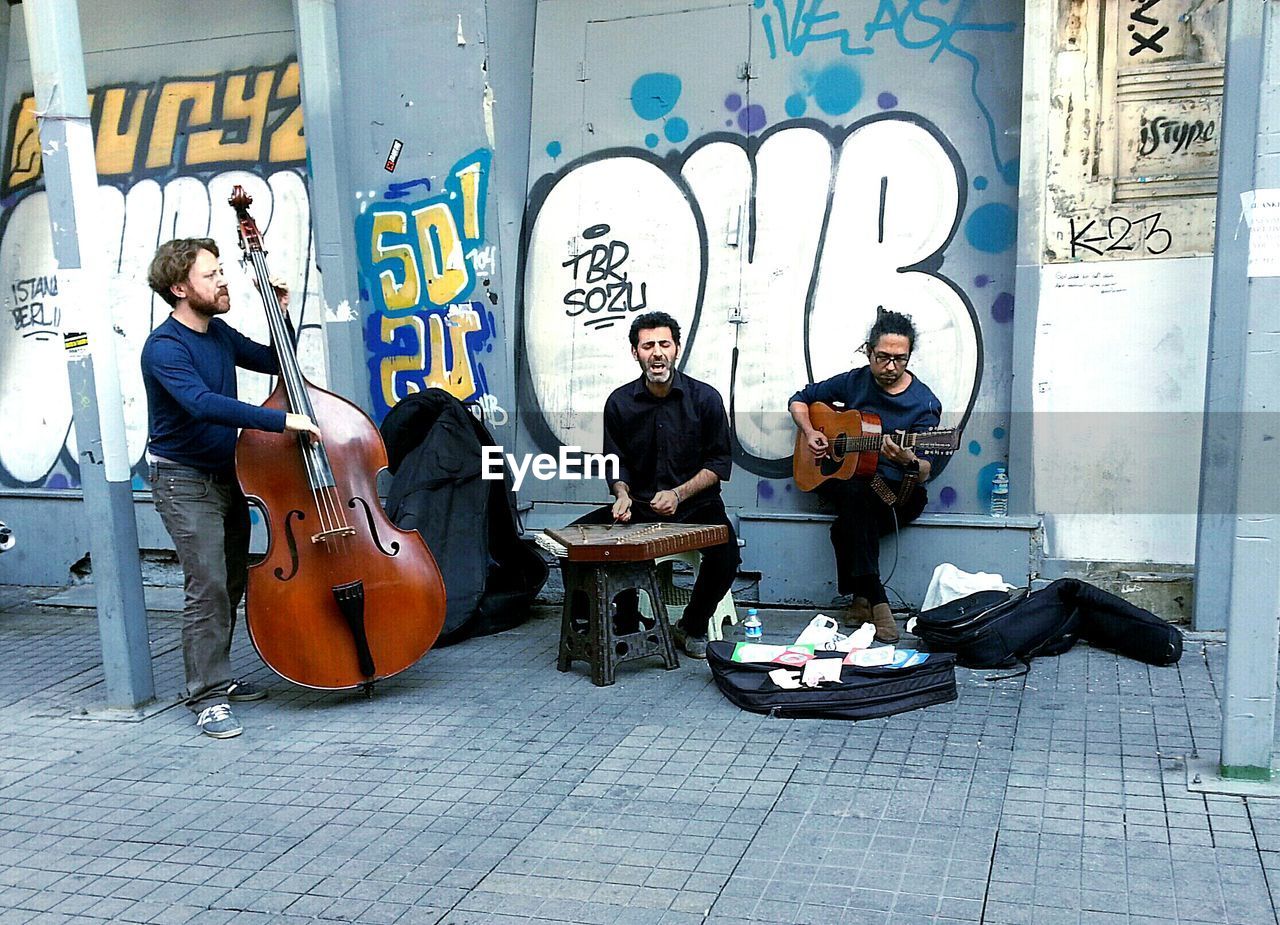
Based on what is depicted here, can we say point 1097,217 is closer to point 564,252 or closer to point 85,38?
point 564,252

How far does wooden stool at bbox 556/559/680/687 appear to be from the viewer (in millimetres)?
4508

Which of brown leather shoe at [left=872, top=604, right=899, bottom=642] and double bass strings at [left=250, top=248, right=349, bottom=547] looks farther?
brown leather shoe at [left=872, top=604, right=899, bottom=642]

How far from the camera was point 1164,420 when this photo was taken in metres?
5.00

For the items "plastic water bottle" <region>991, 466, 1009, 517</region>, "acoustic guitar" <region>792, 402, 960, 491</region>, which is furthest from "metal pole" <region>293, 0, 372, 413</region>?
"plastic water bottle" <region>991, 466, 1009, 517</region>

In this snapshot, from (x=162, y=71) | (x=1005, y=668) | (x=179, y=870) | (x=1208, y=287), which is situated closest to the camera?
(x=179, y=870)

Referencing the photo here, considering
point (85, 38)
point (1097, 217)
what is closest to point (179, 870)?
point (1097, 217)

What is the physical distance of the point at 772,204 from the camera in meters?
5.64

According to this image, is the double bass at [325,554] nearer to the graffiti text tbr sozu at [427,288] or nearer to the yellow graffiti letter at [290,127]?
the graffiti text tbr sozu at [427,288]

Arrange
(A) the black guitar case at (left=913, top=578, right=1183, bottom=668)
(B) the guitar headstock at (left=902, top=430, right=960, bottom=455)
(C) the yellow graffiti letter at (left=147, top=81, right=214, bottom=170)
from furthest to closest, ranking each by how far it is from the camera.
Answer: (C) the yellow graffiti letter at (left=147, top=81, right=214, bottom=170) < (B) the guitar headstock at (left=902, top=430, right=960, bottom=455) < (A) the black guitar case at (left=913, top=578, right=1183, bottom=668)

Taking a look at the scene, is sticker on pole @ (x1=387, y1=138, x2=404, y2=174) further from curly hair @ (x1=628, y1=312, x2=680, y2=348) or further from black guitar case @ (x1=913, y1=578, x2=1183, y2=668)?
black guitar case @ (x1=913, y1=578, x2=1183, y2=668)

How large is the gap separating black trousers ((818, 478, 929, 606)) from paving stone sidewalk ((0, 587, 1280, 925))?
668mm

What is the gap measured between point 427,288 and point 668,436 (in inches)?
72.3

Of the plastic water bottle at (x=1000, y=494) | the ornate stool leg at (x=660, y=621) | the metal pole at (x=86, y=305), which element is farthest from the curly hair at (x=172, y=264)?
the plastic water bottle at (x=1000, y=494)

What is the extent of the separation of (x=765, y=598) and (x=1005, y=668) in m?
1.38
